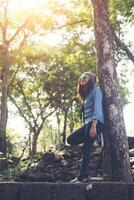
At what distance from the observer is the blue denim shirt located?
7832 millimetres

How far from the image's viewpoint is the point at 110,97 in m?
8.31

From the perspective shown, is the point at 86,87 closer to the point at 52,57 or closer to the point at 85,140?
the point at 85,140

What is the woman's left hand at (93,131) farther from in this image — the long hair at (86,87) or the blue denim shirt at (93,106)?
the long hair at (86,87)

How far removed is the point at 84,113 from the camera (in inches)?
320

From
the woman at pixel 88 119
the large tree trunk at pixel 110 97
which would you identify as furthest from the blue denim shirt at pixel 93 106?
the large tree trunk at pixel 110 97

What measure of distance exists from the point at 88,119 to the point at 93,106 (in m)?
0.26

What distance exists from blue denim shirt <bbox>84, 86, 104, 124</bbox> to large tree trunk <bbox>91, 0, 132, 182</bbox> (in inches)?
→ 13.3

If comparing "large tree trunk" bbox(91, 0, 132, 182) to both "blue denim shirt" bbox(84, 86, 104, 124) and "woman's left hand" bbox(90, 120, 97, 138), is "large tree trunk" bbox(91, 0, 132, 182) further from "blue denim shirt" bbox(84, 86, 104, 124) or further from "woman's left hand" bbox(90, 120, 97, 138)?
"woman's left hand" bbox(90, 120, 97, 138)

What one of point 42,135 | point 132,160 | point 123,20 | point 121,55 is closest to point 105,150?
point 132,160

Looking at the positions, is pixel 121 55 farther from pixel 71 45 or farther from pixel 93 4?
pixel 93 4
